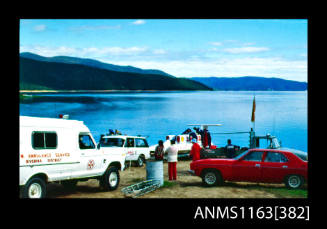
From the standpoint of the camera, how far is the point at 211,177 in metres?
14.9

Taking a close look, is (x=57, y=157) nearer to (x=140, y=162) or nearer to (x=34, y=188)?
(x=34, y=188)

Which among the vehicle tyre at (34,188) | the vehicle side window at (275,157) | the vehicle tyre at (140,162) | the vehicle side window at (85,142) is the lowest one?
the vehicle tyre at (140,162)

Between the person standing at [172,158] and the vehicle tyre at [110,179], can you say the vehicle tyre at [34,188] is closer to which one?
the vehicle tyre at [110,179]

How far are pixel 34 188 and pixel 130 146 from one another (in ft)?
36.6

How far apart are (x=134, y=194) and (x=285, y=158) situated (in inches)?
214

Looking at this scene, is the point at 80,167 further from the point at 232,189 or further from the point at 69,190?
the point at 232,189

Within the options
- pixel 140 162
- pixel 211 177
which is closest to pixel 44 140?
pixel 211 177

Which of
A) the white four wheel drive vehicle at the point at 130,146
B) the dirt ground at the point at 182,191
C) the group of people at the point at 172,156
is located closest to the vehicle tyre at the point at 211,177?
A: the dirt ground at the point at 182,191

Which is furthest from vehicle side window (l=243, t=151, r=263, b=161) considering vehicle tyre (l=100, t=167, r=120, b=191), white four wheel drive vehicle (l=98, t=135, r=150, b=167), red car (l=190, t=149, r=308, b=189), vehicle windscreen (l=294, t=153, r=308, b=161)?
white four wheel drive vehicle (l=98, t=135, r=150, b=167)

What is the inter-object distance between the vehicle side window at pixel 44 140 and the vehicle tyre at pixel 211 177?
5776mm

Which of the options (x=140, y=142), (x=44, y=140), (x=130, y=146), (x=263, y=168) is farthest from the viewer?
(x=140, y=142)

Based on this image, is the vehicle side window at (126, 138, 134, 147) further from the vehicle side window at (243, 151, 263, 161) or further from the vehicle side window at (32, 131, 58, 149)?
the vehicle side window at (32, 131, 58, 149)

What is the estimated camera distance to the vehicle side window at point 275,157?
14141 mm
